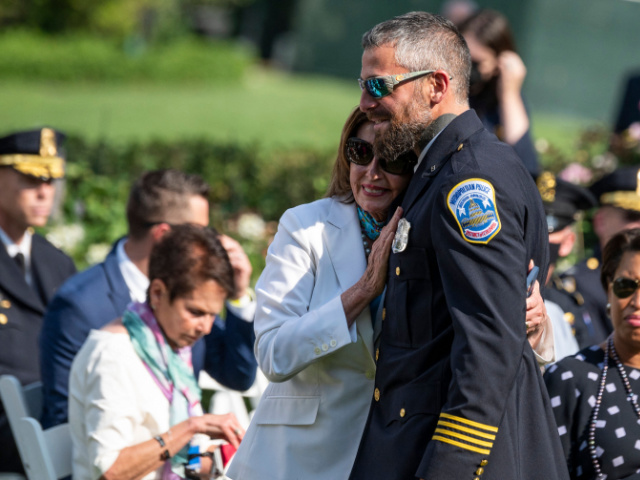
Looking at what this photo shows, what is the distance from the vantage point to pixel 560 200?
4.03 metres

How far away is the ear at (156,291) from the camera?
10.4ft

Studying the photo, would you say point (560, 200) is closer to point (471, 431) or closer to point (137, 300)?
point (137, 300)

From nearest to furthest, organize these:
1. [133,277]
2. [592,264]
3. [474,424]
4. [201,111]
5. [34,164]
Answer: [474,424]
[133,277]
[592,264]
[34,164]
[201,111]

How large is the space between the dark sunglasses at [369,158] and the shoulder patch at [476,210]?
0.36 m

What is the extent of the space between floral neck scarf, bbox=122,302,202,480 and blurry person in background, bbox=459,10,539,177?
2.29 metres

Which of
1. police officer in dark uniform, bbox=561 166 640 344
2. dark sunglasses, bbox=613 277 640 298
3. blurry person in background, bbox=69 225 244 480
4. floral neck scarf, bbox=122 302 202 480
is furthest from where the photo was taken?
police officer in dark uniform, bbox=561 166 640 344

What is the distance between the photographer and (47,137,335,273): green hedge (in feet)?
22.6

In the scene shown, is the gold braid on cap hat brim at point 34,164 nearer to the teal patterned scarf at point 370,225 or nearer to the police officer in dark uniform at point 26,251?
the police officer in dark uniform at point 26,251

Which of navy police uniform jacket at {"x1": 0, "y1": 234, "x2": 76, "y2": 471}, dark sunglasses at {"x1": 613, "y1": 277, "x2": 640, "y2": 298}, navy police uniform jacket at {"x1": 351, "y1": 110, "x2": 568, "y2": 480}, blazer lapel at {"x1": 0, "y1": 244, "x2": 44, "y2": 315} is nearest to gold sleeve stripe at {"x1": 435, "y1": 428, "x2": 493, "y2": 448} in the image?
navy police uniform jacket at {"x1": 351, "y1": 110, "x2": 568, "y2": 480}

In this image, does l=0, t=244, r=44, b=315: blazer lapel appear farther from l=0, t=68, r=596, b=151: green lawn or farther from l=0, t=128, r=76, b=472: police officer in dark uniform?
l=0, t=68, r=596, b=151: green lawn

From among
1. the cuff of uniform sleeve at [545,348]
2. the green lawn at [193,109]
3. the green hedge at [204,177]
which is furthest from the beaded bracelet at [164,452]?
the green lawn at [193,109]

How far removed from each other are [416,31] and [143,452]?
1.67m

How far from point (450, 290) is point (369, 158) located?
59cm

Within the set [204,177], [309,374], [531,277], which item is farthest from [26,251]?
[204,177]
